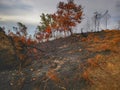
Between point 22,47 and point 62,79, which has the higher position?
point 22,47

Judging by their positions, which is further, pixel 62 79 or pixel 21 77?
pixel 21 77

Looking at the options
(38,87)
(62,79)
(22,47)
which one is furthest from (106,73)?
(22,47)

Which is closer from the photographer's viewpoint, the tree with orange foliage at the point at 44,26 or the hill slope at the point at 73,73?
the hill slope at the point at 73,73

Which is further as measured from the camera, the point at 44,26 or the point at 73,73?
the point at 44,26

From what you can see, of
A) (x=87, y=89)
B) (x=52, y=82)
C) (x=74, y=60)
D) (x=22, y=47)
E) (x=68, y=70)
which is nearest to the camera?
(x=87, y=89)

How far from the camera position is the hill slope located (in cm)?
2380

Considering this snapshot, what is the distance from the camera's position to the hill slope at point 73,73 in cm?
2380

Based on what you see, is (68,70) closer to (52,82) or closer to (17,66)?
(52,82)

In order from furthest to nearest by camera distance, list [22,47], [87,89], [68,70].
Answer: [22,47], [68,70], [87,89]

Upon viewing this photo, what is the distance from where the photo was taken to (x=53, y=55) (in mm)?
32562

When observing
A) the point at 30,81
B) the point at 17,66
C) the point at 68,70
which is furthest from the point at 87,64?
the point at 17,66

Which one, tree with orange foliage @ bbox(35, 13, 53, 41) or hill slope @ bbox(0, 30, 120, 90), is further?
tree with orange foliage @ bbox(35, 13, 53, 41)

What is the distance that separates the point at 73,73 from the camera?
2545cm

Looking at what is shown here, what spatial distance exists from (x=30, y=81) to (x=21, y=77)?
136 centimetres
